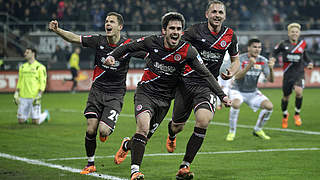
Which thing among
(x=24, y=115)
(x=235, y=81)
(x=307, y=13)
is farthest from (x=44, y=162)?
(x=307, y=13)

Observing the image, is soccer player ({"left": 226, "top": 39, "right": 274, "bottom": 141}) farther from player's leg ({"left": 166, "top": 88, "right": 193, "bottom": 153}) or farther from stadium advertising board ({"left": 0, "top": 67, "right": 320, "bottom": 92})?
stadium advertising board ({"left": 0, "top": 67, "right": 320, "bottom": 92})

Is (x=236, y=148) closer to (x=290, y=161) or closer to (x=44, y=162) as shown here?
(x=290, y=161)

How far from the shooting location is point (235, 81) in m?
13.3

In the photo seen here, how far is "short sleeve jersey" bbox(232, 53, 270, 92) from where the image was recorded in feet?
43.0

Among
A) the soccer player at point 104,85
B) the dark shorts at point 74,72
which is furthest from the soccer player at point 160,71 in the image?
the dark shorts at point 74,72

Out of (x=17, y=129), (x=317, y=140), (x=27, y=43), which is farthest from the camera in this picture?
(x=27, y=43)

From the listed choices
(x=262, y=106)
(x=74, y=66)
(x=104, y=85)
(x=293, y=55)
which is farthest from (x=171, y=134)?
(x=74, y=66)

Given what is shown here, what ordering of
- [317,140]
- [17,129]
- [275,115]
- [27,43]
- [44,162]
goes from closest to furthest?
[44,162]
[317,140]
[17,129]
[275,115]
[27,43]

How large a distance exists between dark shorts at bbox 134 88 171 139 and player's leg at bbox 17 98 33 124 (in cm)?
854

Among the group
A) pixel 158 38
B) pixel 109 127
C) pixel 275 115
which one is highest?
pixel 158 38

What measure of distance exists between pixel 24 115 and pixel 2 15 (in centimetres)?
1598

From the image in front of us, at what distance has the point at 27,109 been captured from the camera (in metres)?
16.4

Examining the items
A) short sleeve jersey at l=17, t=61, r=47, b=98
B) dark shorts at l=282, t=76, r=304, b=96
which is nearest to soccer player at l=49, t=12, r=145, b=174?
short sleeve jersey at l=17, t=61, r=47, b=98

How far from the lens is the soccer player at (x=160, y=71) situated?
25.6 ft
